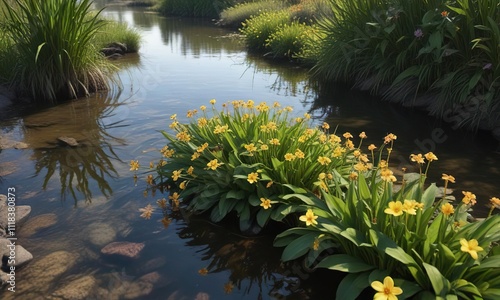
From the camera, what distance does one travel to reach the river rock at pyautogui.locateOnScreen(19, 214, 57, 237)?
3635 mm

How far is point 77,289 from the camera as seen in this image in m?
2.95

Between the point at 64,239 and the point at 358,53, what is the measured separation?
691 centimetres

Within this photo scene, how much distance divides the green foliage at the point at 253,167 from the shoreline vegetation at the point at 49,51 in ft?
14.8

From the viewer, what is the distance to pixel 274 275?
3.08 m

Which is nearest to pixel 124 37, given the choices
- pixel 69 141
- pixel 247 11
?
pixel 247 11

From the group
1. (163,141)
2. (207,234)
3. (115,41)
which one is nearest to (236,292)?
(207,234)

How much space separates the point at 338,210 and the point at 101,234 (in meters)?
2.04

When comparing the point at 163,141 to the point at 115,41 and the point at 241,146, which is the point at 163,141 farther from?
the point at 115,41

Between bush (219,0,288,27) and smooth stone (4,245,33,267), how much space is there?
16615 mm

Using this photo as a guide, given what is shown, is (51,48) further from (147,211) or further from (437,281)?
(437,281)

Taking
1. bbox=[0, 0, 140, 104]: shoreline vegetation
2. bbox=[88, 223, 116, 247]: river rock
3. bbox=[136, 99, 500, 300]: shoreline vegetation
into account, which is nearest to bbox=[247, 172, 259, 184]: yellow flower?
bbox=[136, 99, 500, 300]: shoreline vegetation

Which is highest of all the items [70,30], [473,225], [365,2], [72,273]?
[365,2]

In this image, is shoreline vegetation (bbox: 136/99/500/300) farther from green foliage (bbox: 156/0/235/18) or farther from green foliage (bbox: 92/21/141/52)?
green foliage (bbox: 156/0/235/18)

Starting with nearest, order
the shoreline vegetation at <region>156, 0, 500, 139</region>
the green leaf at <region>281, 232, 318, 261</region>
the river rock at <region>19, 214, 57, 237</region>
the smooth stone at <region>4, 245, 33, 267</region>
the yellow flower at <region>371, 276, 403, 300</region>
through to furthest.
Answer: the yellow flower at <region>371, 276, 403, 300</region> < the green leaf at <region>281, 232, 318, 261</region> < the smooth stone at <region>4, 245, 33, 267</region> < the river rock at <region>19, 214, 57, 237</region> < the shoreline vegetation at <region>156, 0, 500, 139</region>
